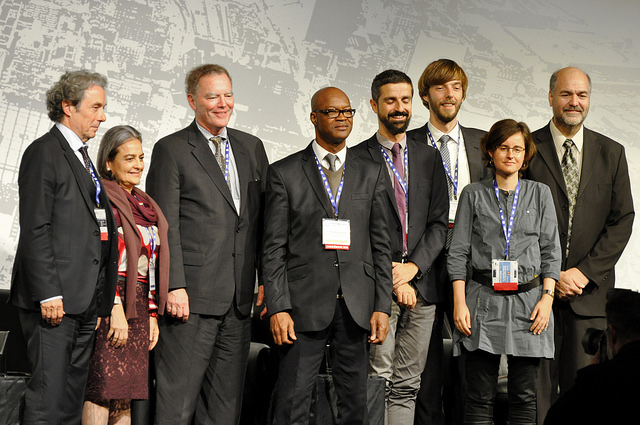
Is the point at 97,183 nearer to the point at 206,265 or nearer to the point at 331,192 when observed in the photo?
the point at 206,265

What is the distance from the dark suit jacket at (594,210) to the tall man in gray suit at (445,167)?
1.20 feet

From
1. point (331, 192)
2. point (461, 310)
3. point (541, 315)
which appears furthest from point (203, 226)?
point (541, 315)

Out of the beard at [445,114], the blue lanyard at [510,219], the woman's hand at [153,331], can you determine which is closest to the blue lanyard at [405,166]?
the beard at [445,114]

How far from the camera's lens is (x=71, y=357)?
312 cm

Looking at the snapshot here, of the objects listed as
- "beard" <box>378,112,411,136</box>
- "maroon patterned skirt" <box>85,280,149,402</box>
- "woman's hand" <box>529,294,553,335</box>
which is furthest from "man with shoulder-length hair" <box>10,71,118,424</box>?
"woman's hand" <box>529,294,553,335</box>

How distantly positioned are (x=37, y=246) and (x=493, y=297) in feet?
6.95

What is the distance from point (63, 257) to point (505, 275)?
2.05 meters

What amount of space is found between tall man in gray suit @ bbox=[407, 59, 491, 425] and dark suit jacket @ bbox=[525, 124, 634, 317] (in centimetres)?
37

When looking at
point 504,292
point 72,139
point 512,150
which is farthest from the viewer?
point 512,150

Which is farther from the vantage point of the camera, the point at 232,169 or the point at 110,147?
the point at 232,169

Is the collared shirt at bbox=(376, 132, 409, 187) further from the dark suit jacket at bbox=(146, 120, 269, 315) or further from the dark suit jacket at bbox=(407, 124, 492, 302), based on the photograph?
the dark suit jacket at bbox=(146, 120, 269, 315)

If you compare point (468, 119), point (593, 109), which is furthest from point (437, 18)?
point (593, 109)

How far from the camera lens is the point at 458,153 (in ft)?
13.6

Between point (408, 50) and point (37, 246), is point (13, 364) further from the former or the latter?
point (408, 50)
